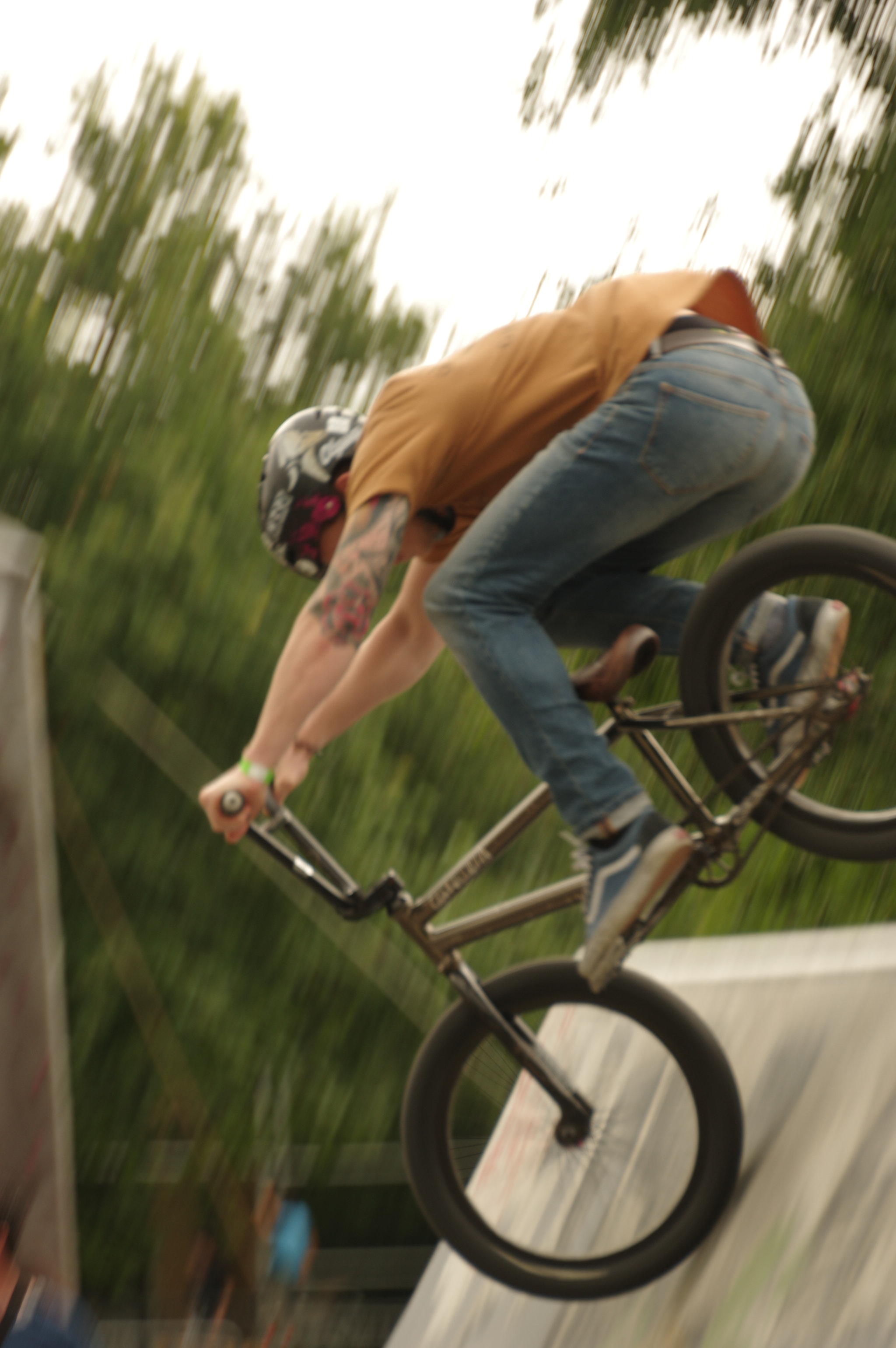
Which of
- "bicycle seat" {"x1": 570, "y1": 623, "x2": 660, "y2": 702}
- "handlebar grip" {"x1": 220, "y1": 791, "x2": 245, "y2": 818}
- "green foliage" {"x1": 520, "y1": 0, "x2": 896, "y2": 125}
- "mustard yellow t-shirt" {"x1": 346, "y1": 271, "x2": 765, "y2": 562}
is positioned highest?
"green foliage" {"x1": 520, "y1": 0, "x2": 896, "y2": 125}

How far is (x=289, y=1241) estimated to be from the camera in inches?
432

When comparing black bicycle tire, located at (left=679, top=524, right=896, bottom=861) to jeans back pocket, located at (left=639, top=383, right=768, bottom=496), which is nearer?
jeans back pocket, located at (left=639, top=383, right=768, bottom=496)

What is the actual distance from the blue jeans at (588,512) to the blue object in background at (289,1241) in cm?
1024

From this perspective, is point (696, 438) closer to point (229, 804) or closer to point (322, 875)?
point (229, 804)

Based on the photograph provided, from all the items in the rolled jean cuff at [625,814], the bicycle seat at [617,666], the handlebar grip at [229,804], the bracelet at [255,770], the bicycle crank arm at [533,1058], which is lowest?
the bicycle crank arm at [533,1058]

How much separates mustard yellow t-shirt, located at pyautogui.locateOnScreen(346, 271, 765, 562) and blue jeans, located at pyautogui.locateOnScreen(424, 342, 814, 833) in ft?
0.33

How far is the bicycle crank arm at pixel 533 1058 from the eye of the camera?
2.44 m

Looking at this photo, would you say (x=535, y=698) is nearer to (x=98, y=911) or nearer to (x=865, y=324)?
(x=865, y=324)

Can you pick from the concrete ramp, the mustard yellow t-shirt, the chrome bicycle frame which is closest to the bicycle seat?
the chrome bicycle frame

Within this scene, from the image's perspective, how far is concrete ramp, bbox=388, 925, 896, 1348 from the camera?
1.97m

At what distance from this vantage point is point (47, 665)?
34.0 feet

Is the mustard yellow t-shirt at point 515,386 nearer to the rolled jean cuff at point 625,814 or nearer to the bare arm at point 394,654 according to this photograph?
the bare arm at point 394,654

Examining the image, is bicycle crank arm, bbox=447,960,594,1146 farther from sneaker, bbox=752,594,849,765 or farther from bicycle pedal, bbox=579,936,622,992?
sneaker, bbox=752,594,849,765

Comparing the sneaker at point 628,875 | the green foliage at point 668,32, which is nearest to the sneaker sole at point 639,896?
the sneaker at point 628,875
